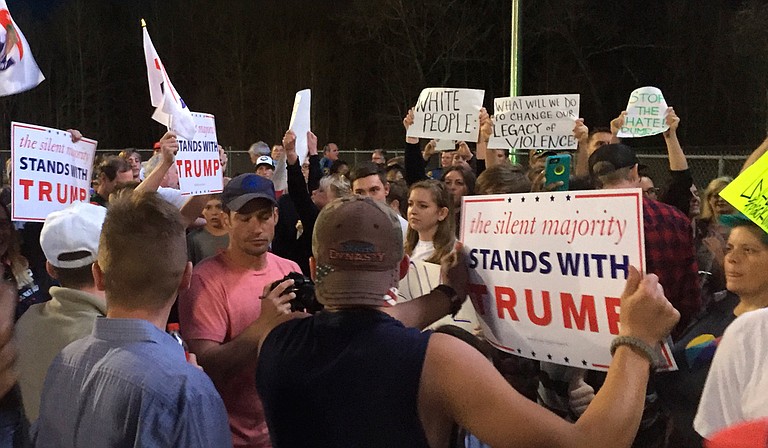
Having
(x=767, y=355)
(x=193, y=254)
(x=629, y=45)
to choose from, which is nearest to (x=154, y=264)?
(x=767, y=355)

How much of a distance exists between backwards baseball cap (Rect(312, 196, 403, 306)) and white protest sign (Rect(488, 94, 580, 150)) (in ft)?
18.2

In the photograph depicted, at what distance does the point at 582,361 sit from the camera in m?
2.67

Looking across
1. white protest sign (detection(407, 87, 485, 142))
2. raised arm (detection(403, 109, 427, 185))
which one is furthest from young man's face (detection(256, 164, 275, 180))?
raised arm (detection(403, 109, 427, 185))

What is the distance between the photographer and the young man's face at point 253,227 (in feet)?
11.9

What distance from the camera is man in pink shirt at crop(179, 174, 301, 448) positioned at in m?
3.10

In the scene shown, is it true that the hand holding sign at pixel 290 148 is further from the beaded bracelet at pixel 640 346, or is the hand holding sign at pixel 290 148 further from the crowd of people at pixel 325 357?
the beaded bracelet at pixel 640 346

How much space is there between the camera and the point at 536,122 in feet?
25.6

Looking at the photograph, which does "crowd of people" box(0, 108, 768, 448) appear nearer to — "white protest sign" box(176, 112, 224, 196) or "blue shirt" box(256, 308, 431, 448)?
"blue shirt" box(256, 308, 431, 448)

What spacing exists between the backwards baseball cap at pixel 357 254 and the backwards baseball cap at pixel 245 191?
1723mm

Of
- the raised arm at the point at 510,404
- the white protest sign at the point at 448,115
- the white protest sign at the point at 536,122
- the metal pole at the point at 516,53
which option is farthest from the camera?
the metal pole at the point at 516,53

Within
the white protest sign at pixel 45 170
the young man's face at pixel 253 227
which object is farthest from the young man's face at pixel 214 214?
the young man's face at pixel 253 227

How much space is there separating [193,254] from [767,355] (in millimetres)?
3979

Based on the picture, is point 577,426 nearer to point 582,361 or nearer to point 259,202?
point 582,361

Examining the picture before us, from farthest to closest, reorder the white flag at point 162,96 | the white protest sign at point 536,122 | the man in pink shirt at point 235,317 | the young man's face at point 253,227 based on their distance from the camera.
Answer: the white protest sign at point 536,122 < the white flag at point 162,96 < the young man's face at point 253,227 < the man in pink shirt at point 235,317
